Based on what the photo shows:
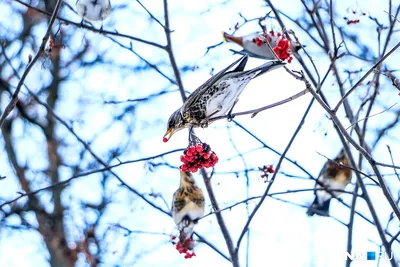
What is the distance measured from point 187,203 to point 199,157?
1.66m

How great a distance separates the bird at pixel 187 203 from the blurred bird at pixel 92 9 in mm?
1082

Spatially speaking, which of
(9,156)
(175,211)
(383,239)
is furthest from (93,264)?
(383,239)

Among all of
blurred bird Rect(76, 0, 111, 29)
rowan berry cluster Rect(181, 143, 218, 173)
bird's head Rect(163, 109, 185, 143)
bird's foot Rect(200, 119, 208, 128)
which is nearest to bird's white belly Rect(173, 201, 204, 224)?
bird's head Rect(163, 109, 185, 143)

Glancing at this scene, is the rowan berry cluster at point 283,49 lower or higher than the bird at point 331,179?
lower

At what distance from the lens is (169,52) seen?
3820 millimetres

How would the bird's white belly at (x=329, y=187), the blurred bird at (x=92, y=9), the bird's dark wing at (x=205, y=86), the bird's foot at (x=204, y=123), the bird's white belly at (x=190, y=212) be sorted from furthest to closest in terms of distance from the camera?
1. the bird's white belly at (x=329, y=187)
2. the bird's white belly at (x=190, y=212)
3. the blurred bird at (x=92, y=9)
4. the bird's dark wing at (x=205, y=86)
5. the bird's foot at (x=204, y=123)

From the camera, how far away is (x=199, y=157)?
3.16 m

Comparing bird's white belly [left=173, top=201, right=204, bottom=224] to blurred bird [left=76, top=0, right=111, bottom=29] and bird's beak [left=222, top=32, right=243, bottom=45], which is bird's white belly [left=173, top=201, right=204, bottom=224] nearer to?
bird's beak [left=222, top=32, right=243, bottom=45]

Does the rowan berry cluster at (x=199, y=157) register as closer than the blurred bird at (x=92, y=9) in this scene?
Yes

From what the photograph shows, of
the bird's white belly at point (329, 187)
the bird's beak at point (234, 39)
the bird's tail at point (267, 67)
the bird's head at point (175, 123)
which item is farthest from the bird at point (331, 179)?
the bird's tail at point (267, 67)

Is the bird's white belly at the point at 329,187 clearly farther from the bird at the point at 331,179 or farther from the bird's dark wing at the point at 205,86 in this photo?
the bird's dark wing at the point at 205,86

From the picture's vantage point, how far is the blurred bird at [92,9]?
4422 millimetres

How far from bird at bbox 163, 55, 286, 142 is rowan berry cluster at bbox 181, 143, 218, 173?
46 cm

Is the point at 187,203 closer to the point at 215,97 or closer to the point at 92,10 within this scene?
the point at 215,97
